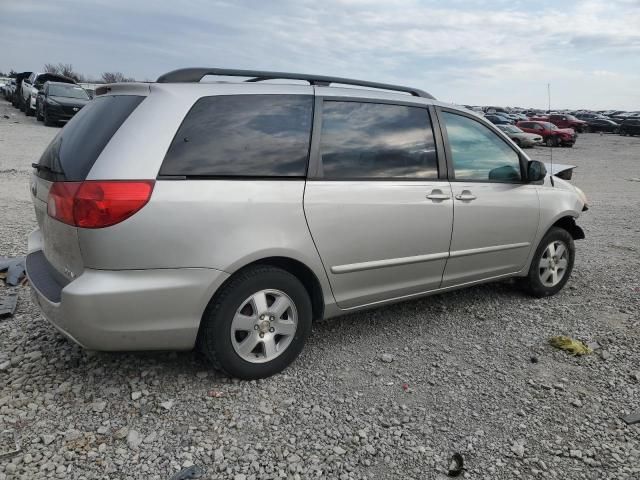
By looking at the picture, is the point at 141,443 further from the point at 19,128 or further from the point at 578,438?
the point at 19,128

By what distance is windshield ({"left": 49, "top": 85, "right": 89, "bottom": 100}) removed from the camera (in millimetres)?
19953

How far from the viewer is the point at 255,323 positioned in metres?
3.04

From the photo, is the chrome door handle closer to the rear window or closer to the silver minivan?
the silver minivan

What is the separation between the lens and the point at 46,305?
2873 millimetres

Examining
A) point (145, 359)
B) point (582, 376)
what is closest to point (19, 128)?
point (145, 359)

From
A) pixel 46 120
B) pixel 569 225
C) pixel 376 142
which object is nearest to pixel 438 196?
pixel 376 142

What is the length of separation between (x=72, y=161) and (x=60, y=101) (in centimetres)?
1928

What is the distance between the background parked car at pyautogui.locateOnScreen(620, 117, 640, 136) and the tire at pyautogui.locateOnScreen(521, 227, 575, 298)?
42.6 m

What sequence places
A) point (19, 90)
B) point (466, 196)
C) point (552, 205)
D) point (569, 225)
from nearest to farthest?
point (466, 196) → point (552, 205) → point (569, 225) → point (19, 90)

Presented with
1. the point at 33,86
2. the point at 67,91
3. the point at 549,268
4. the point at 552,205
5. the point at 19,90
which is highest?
the point at 19,90

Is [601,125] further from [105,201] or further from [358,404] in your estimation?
[105,201]

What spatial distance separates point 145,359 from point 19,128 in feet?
63.2

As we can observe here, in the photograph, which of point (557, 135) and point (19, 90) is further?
point (557, 135)

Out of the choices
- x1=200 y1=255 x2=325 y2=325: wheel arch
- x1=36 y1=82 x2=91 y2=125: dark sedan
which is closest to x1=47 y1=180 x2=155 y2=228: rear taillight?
x1=200 y1=255 x2=325 y2=325: wheel arch
